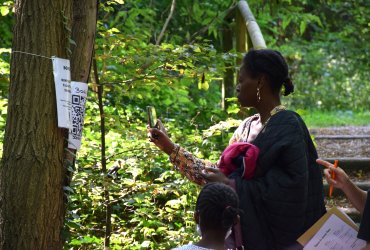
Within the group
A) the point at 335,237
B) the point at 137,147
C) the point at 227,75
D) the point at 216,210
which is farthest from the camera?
the point at 227,75

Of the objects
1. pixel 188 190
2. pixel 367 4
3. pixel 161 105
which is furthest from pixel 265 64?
pixel 367 4

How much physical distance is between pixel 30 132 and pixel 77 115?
27cm

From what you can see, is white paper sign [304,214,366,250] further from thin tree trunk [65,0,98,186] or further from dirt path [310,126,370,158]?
dirt path [310,126,370,158]

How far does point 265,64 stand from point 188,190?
1.77 meters

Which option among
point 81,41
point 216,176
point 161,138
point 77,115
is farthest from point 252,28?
point 216,176

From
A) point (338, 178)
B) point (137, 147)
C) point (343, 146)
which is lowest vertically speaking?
point (343, 146)

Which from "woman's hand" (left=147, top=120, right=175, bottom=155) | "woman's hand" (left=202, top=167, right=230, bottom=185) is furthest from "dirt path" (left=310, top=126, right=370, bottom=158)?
"woman's hand" (left=202, top=167, right=230, bottom=185)

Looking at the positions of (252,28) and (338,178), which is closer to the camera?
(338,178)

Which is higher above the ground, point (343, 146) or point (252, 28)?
point (252, 28)

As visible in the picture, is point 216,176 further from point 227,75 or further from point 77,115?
point 227,75

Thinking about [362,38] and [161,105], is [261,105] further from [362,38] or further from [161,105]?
[362,38]

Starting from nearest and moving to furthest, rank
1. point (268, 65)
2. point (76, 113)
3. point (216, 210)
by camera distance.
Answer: point (216, 210)
point (268, 65)
point (76, 113)

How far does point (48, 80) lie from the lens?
3443mm

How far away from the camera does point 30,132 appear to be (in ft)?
11.2
